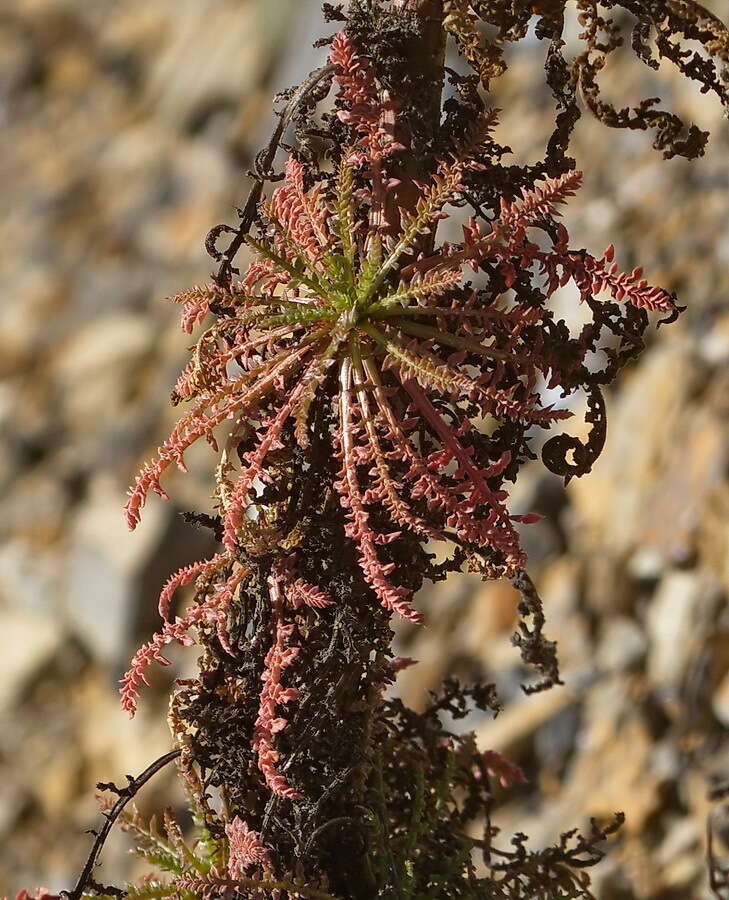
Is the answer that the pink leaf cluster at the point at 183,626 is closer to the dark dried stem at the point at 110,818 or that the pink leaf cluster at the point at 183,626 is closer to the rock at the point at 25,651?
the dark dried stem at the point at 110,818

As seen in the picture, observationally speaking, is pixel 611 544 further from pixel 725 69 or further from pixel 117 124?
pixel 117 124

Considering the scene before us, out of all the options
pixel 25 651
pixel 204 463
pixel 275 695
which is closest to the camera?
pixel 275 695

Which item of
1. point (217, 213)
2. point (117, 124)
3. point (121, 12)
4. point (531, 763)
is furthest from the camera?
point (121, 12)

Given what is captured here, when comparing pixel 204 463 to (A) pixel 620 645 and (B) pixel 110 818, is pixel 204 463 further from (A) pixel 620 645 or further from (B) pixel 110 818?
(B) pixel 110 818

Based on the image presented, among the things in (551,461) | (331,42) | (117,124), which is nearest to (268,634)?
(551,461)

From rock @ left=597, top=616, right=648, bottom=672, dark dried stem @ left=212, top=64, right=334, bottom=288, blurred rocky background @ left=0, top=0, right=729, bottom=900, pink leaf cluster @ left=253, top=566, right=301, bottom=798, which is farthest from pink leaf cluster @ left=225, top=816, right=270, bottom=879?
rock @ left=597, top=616, right=648, bottom=672

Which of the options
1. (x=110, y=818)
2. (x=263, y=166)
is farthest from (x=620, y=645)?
(x=263, y=166)

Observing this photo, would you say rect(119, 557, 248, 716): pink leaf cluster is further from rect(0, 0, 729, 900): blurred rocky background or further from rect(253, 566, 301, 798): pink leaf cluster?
rect(0, 0, 729, 900): blurred rocky background

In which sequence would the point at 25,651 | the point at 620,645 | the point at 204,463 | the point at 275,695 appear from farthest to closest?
the point at 25,651 → the point at 204,463 → the point at 620,645 → the point at 275,695
